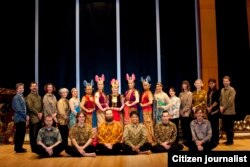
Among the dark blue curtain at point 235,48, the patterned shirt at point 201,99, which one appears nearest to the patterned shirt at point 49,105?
the patterned shirt at point 201,99

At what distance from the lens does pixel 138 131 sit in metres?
5.59

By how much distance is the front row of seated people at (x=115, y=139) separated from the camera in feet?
17.4

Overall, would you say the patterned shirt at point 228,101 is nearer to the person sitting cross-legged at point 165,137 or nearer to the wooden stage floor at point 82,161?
the person sitting cross-legged at point 165,137

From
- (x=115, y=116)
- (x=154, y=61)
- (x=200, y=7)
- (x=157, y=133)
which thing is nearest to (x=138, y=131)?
(x=157, y=133)

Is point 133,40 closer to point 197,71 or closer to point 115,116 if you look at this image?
point 197,71

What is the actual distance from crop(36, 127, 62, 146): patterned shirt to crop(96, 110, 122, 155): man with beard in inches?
25.4

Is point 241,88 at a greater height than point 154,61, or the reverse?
point 154,61

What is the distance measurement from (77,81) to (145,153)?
4.00 metres

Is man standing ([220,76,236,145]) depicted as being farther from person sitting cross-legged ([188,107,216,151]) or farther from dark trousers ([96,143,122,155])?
dark trousers ([96,143,122,155])

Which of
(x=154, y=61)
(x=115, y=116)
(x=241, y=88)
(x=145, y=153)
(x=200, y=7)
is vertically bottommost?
(x=145, y=153)

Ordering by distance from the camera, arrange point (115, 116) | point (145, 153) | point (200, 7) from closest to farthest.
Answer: point (145, 153)
point (115, 116)
point (200, 7)

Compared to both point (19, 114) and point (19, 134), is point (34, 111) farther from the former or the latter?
point (19, 134)

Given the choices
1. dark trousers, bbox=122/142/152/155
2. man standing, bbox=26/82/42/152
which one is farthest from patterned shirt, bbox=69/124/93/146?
man standing, bbox=26/82/42/152

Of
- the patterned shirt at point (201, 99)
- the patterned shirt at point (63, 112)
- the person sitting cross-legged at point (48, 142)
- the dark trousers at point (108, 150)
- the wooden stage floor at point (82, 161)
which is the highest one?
the patterned shirt at point (201, 99)
